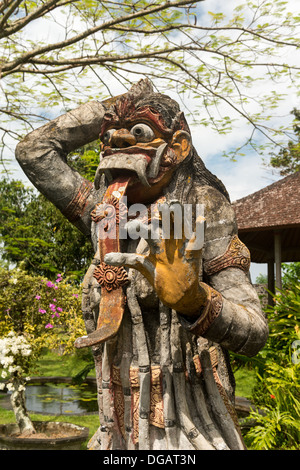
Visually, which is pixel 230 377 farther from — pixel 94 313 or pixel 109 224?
pixel 109 224

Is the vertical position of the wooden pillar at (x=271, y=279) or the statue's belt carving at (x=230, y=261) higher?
the statue's belt carving at (x=230, y=261)

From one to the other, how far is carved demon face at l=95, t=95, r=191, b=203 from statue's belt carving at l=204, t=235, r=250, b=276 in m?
0.39

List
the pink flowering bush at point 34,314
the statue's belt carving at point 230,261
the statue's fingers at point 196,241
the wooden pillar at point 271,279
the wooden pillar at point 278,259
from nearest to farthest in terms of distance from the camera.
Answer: the statue's fingers at point 196,241 → the statue's belt carving at point 230,261 → the pink flowering bush at point 34,314 → the wooden pillar at point 278,259 → the wooden pillar at point 271,279

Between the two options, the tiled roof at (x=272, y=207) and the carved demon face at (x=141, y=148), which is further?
the tiled roof at (x=272, y=207)

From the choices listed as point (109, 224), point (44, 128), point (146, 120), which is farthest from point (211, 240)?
point (44, 128)

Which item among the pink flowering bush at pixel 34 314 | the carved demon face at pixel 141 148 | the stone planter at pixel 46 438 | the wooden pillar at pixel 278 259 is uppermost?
the carved demon face at pixel 141 148

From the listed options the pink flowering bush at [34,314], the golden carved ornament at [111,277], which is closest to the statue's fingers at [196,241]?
the golden carved ornament at [111,277]

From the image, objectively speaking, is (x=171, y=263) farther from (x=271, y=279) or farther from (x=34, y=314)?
(x=271, y=279)

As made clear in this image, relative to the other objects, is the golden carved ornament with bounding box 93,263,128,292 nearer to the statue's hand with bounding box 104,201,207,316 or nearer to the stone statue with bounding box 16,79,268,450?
the stone statue with bounding box 16,79,268,450

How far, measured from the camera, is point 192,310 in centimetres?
164

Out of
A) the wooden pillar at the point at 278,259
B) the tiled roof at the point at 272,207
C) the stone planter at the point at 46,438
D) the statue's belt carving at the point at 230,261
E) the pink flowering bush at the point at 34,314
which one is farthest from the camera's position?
the wooden pillar at the point at 278,259

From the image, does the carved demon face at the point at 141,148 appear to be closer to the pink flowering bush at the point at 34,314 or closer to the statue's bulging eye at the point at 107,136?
the statue's bulging eye at the point at 107,136

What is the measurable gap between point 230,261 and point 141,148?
1.97ft

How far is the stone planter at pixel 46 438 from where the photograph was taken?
6.16 metres
